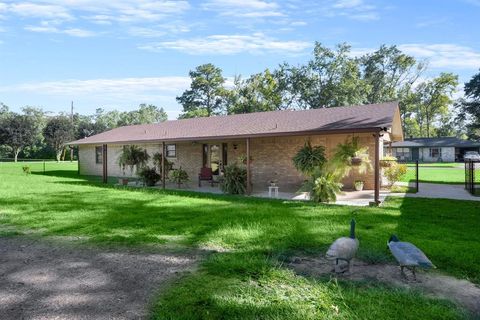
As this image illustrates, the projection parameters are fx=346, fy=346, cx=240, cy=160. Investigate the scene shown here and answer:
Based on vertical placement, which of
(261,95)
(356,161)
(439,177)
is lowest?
(439,177)

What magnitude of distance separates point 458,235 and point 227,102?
44.4 metres

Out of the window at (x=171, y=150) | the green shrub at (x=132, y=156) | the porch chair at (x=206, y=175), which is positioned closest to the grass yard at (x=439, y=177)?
the porch chair at (x=206, y=175)

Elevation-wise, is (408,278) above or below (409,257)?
below

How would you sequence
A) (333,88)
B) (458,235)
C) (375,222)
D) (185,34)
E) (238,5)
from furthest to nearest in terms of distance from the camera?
(333,88)
(185,34)
(238,5)
(375,222)
(458,235)

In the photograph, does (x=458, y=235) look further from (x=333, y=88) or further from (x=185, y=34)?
(x=333, y=88)

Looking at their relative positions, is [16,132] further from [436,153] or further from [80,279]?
[436,153]

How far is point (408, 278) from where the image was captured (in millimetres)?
4324

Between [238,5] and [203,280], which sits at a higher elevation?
[238,5]

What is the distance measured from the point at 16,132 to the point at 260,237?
48036 millimetres

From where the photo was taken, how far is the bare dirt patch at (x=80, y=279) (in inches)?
136

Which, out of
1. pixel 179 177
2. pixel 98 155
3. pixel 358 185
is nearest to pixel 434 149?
pixel 358 185

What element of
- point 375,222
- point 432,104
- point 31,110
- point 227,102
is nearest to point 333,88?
point 227,102

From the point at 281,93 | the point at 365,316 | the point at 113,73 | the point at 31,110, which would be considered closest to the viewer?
the point at 365,316

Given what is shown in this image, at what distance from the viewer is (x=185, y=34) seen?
74.2ft
